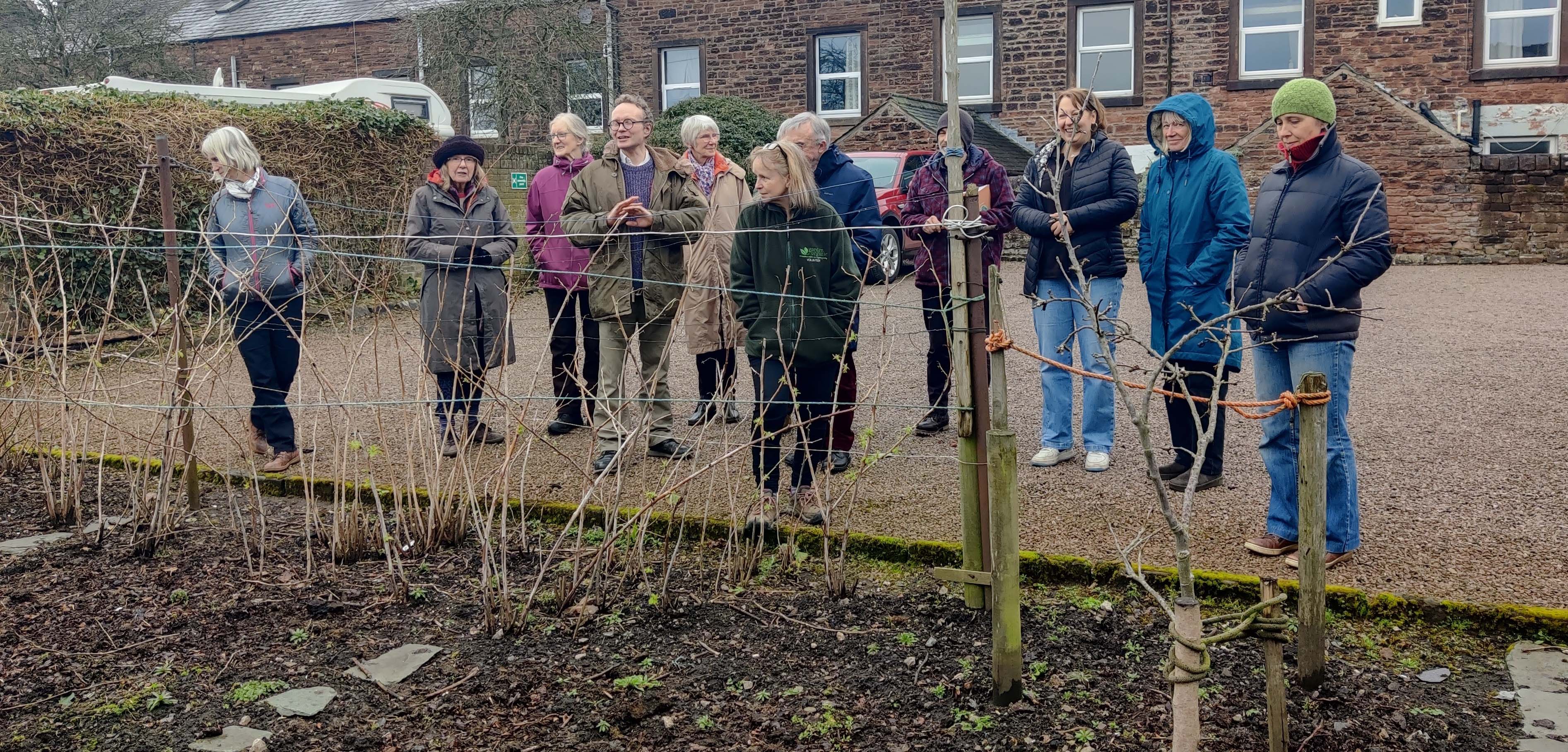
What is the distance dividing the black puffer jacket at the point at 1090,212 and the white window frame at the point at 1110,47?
1656cm

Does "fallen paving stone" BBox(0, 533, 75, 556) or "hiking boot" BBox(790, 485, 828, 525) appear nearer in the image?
"hiking boot" BBox(790, 485, 828, 525)

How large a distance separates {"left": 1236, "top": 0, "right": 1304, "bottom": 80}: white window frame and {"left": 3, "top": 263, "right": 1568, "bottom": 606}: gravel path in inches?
471

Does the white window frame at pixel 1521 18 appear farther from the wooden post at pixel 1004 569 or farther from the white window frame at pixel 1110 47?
the wooden post at pixel 1004 569

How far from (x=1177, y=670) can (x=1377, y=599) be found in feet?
5.02

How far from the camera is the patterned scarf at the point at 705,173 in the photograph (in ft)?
23.0

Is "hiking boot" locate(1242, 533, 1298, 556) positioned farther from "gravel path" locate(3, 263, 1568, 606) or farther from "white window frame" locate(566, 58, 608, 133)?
"white window frame" locate(566, 58, 608, 133)

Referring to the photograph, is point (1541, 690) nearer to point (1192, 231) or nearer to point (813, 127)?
point (1192, 231)

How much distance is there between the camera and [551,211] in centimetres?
687

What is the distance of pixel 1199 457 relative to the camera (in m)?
2.74

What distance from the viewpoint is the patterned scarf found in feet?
23.0

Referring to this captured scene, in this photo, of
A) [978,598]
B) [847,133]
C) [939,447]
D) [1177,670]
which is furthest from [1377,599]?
[847,133]

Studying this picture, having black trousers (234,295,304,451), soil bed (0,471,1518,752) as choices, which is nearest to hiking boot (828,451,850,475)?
soil bed (0,471,1518,752)

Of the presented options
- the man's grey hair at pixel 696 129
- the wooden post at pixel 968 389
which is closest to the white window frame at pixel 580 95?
the man's grey hair at pixel 696 129

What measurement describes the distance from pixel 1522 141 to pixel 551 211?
61.3ft
